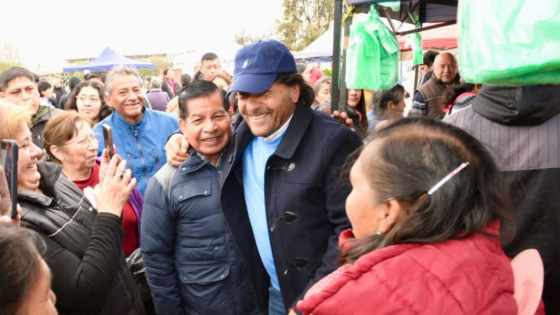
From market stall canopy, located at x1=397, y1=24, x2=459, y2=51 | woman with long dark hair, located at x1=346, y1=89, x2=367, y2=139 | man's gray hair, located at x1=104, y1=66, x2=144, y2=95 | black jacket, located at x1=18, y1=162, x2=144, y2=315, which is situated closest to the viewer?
black jacket, located at x1=18, y1=162, x2=144, y2=315

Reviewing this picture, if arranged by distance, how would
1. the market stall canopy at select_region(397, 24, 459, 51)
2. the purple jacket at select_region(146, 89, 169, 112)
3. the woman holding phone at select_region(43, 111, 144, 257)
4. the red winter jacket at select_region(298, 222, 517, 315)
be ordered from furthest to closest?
the market stall canopy at select_region(397, 24, 459, 51) < the purple jacket at select_region(146, 89, 169, 112) < the woman holding phone at select_region(43, 111, 144, 257) < the red winter jacket at select_region(298, 222, 517, 315)

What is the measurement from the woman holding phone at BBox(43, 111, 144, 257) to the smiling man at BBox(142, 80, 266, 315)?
0.58 metres

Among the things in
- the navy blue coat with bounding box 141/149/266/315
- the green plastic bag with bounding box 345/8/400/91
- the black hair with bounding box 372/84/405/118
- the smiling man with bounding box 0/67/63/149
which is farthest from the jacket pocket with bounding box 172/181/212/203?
the black hair with bounding box 372/84/405/118

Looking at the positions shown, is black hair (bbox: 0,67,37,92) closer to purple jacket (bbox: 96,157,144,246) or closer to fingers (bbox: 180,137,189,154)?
purple jacket (bbox: 96,157,144,246)

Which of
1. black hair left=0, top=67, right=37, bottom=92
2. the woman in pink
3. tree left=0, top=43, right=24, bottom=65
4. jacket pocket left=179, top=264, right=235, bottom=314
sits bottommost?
jacket pocket left=179, top=264, right=235, bottom=314

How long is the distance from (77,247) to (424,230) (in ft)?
5.08

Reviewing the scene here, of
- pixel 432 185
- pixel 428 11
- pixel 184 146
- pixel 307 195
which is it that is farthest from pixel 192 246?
pixel 428 11

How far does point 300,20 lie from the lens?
105ft

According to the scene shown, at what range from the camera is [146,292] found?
2.67m

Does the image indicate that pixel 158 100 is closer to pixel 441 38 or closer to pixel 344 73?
pixel 344 73

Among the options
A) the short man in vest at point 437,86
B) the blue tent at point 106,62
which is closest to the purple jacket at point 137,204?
the short man in vest at point 437,86

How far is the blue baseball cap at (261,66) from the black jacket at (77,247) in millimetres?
886

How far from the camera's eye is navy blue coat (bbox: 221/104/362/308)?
6.25 ft

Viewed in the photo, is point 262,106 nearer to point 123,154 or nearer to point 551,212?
point 551,212
